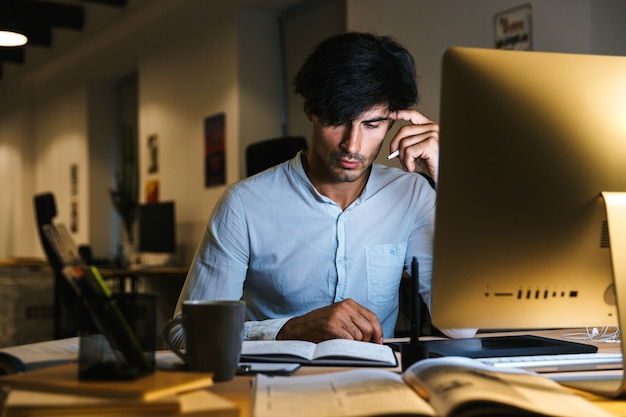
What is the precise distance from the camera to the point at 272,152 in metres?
3.43

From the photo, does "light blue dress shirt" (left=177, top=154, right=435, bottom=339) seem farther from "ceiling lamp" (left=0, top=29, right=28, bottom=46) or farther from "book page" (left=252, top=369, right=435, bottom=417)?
"ceiling lamp" (left=0, top=29, right=28, bottom=46)

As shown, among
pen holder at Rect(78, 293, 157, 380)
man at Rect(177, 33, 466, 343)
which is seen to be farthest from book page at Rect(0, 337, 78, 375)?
man at Rect(177, 33, 466, 343)

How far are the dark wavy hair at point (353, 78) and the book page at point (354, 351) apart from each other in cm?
73

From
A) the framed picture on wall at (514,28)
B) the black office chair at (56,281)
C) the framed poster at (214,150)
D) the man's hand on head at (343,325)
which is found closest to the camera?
the man's hand on head at (343,325)

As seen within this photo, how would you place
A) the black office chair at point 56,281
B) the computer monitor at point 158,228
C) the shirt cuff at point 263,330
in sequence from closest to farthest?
the shirt cuff at point 263,330 → the black office chair at point 56,281 → the computer monitor at point 158,228

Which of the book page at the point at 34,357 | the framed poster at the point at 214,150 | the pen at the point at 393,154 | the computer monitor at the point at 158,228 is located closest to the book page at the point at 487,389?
the book page at the point at 34,357

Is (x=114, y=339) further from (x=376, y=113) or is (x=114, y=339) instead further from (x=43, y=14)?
(x=43, y=14)

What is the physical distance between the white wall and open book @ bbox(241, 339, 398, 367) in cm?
242

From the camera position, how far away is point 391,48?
1898 millimetres

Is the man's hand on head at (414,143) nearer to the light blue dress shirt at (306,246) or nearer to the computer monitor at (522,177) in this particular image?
the light blue dress shirt at (306,246)

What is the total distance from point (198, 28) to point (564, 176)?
5533 millimetres

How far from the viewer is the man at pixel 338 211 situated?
1.73 m

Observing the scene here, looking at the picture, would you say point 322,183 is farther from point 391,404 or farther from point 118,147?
point 118,147

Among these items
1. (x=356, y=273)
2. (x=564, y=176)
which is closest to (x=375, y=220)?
(x=356, y=273)
